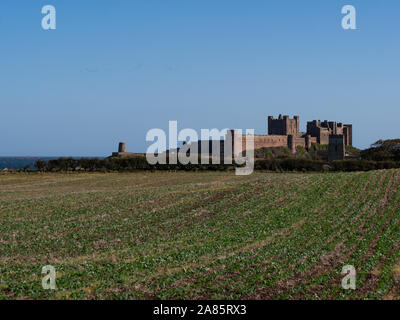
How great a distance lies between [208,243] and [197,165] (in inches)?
2528

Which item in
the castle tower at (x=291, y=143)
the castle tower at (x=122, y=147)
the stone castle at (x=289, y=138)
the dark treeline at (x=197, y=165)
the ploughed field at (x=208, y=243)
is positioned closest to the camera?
the ploughed field at (x=208, y=243)

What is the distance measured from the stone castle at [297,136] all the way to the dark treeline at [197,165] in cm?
3044

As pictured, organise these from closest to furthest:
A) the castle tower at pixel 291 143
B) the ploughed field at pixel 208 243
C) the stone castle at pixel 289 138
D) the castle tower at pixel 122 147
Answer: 1. the ploughed field at pixel 208 243
2. the stone castle at pixel 289 138
3. the castle tower at pixel 291 143
4. the castle tower at pixel 122 147

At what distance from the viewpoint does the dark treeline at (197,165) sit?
76938 millimetres

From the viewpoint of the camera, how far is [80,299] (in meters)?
12.6

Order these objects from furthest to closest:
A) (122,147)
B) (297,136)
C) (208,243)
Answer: (297,136)
(122,147)
(208,243)

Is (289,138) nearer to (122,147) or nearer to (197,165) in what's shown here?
(122,147)

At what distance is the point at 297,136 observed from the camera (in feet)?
469

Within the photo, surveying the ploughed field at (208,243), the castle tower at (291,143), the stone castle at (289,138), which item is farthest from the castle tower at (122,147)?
the ploughed field at (208,243)

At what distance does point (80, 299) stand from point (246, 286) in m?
4.60

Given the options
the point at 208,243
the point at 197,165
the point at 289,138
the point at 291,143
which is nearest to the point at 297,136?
the point at 289,138

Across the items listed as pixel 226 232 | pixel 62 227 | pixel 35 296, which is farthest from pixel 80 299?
pixel 62 227

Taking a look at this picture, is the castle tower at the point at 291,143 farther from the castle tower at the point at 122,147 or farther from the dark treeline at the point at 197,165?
the dark treeline at the point at 197,165

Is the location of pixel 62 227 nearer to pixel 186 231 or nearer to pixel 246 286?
pixel 186 231
